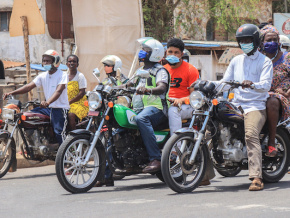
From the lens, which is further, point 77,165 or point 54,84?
point 54,84

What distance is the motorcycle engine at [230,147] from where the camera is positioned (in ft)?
23.9

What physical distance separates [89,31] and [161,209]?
9.59 m

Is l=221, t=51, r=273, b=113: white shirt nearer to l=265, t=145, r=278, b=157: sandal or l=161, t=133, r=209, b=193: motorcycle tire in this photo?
l=265, t=145, r=278, b=157: sandal

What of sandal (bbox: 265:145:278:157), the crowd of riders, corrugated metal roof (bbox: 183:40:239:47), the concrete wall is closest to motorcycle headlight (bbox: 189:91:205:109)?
the crowd of riders

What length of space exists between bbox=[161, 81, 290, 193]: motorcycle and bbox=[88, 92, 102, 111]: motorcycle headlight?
1018mm

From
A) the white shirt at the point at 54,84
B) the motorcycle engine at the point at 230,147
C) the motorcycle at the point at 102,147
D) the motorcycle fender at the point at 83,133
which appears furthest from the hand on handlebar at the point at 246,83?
the white shirt at the point at 54,84

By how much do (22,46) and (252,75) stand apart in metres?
27.4

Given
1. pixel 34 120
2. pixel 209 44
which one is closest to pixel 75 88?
pixel 34 120

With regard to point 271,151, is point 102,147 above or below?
above

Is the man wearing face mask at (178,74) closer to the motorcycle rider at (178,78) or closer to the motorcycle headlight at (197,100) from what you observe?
the motorcycle rider at (178,78)

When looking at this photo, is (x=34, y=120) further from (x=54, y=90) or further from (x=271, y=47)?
(x=271, y=47)

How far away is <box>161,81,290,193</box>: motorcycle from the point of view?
6926 mm

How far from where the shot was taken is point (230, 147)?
7348 millimetres

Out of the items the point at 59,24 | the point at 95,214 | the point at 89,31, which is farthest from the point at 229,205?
the point at 59,24
